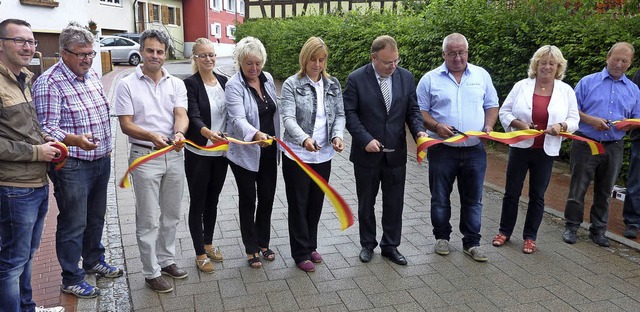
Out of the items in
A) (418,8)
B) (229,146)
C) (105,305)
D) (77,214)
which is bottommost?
(105,305)

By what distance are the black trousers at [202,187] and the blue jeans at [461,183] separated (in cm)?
198

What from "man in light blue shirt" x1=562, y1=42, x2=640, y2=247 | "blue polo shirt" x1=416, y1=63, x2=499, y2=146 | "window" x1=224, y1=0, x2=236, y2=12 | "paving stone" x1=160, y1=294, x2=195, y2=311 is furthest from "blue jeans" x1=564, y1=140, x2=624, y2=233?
"window" x1=224, y1=0, x2=236, y2=12

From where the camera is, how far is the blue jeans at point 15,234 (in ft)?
10.3

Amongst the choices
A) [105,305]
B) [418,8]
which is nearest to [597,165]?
[105,305]

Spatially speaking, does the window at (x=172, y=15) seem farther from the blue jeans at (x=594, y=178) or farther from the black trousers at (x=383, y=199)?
the blue jeans at (x=594, y=178)

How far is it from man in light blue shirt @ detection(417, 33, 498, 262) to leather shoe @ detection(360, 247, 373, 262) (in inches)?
26.7

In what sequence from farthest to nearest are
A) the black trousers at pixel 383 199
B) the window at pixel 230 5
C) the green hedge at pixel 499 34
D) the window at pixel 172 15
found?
the window at pixel 230 5 → the window at pixel 172 15 → the green hedge at pixel 499 34 → the black trousers at pixel 383 199

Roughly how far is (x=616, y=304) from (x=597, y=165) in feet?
5.41

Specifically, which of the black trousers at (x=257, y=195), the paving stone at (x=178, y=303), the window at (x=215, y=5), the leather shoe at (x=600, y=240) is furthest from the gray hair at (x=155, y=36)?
the window at (x=215, y=5)

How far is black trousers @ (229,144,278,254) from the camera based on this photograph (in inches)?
176

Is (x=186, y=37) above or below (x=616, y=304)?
above

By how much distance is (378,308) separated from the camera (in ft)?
12.9

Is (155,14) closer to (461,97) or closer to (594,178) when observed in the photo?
(461,97)

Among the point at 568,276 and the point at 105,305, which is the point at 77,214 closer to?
the point at 105,305
